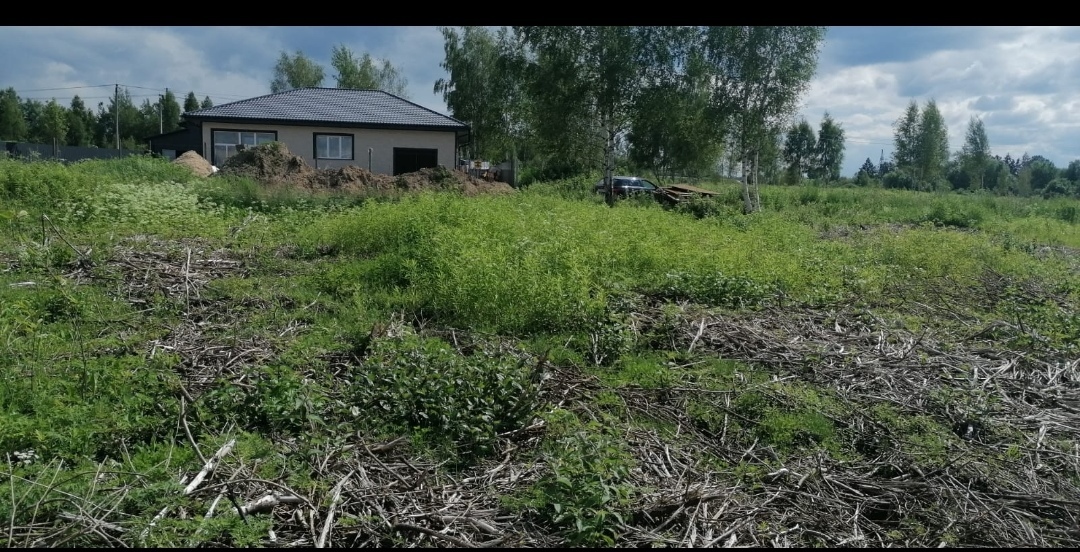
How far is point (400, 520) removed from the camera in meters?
3.10

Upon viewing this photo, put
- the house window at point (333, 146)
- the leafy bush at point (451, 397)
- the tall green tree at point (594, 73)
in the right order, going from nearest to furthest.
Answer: the leafy bush at point (451, 397) → the tall green tree at point (594, 73) → the house window at point (333, 146)

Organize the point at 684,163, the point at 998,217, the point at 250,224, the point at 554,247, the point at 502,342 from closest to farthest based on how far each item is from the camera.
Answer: the point at 502,342 → the point at 554,247 → the point at 250,224 → the point at 998,217 → the point at 684,163

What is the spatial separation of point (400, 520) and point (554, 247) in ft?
16.7

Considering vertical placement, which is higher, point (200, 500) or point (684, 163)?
point (684, 163)

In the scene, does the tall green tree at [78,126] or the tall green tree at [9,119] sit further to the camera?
the tall green tree at [78,126]

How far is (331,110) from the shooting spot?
84.7 ft

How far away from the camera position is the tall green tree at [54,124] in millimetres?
44000

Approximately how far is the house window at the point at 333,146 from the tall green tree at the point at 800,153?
28.5 m

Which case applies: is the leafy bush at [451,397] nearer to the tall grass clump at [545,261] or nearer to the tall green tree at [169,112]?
the tall grass clump at [545,261]

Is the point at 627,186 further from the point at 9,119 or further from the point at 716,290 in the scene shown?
the point at 9,119

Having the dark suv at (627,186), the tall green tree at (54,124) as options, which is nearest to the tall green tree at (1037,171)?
the dark suv at (627,186)

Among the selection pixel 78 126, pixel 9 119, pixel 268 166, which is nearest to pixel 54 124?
pixel 9 119
